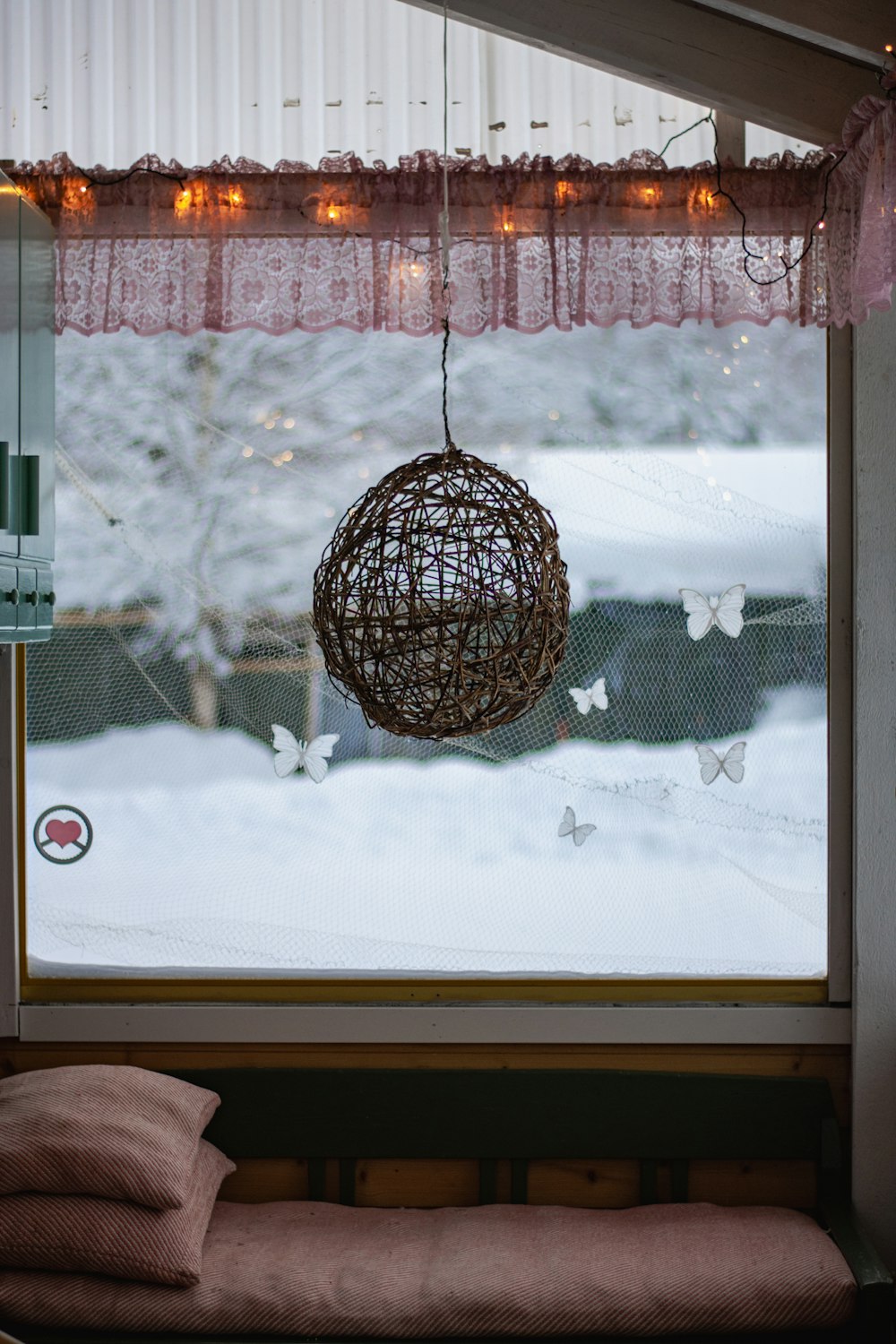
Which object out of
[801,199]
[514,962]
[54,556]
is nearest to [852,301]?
[801,199]

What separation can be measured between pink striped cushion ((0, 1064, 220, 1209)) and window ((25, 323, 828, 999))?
0.27m

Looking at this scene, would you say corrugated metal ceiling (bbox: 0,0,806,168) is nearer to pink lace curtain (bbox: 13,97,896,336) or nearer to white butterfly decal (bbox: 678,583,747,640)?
pink lace curtain (bbox: 13,97,896,336)

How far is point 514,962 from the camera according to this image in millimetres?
2672


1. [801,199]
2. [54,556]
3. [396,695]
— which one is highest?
[801,199]

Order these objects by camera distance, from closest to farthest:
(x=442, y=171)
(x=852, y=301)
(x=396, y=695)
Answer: (x=396, y=695) → (x=852, y=301) → (x=442, y=171)

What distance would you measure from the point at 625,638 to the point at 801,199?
3.35 ft

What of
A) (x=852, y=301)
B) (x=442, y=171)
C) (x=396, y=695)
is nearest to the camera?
(x=396, y=695)

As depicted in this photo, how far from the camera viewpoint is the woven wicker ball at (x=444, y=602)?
1.67m

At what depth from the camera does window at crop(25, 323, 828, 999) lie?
2652mm

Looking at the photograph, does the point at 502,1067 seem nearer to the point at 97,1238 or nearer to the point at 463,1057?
the point at 463,1057

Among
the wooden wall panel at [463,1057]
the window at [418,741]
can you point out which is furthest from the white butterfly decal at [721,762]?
the wooden wall panel at [463,1057]

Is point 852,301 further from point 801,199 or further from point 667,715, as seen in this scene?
point 667,715

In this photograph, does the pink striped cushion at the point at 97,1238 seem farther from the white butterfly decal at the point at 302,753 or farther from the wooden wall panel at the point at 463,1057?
the white butterfly decal at the point at 302,753

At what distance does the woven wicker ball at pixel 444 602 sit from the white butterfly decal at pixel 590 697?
878mm
